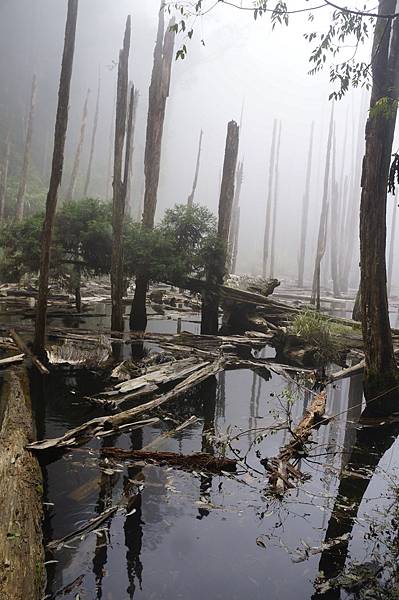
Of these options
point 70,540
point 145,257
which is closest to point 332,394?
point 70,540

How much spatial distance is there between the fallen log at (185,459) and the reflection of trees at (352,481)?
1162 millimetres

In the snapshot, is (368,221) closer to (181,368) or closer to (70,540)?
(181,368)

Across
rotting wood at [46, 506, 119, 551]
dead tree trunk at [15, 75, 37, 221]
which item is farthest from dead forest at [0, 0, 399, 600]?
dead tree trunk at [15, 75, 37, 221]

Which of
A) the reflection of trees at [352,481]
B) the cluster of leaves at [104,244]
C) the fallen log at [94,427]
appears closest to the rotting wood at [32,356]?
the fallen log at [94,427]

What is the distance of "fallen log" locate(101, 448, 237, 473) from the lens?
460 cm

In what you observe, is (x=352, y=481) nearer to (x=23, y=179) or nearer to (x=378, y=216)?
(x=378, y=216)

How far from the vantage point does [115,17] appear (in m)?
58.3

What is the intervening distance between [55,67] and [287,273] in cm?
3794

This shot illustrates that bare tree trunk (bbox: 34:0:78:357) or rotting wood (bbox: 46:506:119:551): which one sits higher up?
bare tree trunk (bbox: 34:0:78:357)

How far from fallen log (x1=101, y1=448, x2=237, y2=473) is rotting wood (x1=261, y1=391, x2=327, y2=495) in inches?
17.2

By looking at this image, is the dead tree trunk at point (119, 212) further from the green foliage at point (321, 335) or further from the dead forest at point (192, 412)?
the green foliage at point (321, 335)

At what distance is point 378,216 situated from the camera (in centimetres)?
629

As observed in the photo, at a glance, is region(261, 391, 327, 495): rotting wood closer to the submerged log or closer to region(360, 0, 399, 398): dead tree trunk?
region(360, 0, 399, 398): dead tree trunk

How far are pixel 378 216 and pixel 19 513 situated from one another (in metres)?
5.74
